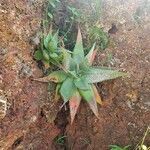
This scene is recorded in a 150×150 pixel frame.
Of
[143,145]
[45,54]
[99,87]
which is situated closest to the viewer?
[45,54]

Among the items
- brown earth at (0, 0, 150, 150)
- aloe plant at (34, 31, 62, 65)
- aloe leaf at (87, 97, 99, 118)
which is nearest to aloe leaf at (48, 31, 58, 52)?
aloe plant at (34, 31, 62, 65)

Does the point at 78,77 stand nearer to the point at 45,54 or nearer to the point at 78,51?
the point at 78,51

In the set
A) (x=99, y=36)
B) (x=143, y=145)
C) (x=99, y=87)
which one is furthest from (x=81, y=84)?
(x=143, y=145)

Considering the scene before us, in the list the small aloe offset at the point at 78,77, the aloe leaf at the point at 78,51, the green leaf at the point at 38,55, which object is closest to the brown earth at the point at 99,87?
the green leaf at the point at 38,55

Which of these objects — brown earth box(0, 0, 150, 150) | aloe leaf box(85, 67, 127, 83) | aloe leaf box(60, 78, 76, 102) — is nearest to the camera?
brown earth box(0, 0, 150, 150)

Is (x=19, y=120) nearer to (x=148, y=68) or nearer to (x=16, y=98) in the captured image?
(x=16, y=98)

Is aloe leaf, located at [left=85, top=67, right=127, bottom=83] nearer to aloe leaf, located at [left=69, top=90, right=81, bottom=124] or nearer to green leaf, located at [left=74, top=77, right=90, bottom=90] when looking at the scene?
green leaf, located at [left=74, top=77, right=90, bottom=90]
